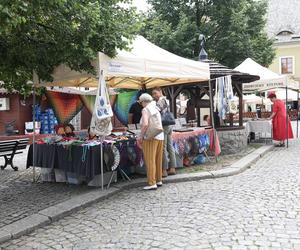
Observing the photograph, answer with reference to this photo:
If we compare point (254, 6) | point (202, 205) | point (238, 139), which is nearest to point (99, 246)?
point (202, 205)

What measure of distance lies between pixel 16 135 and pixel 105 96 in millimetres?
11088

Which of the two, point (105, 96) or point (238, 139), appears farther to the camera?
point (238, 139)

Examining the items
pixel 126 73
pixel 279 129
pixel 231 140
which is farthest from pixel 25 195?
pixel 279 129

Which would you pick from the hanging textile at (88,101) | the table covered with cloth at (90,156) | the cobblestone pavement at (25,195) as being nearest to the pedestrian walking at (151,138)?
the table covered with cloth at (90,156)

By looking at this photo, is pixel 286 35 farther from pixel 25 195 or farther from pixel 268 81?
pixel 25 195

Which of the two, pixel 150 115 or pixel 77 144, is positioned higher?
pixel 150 115

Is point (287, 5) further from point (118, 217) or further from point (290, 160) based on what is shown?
point (118, 217)

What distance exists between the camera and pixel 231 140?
12.9m

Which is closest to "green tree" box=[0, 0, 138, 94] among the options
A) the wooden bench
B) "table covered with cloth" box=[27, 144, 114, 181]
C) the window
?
"table covered with cloth" box=[27, 144, 114, 181]

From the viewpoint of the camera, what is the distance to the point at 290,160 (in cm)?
1105

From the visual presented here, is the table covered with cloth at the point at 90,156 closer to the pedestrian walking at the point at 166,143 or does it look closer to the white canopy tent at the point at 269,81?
the pedestrian walking at the point at 166,143

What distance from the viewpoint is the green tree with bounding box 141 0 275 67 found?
2294 cm

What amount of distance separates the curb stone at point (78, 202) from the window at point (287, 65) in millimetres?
40632

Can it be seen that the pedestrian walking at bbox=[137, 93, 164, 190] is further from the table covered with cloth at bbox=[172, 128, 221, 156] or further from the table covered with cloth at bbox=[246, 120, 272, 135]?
the table covered with cloth at bbox=[246, 120, 272, 135]
